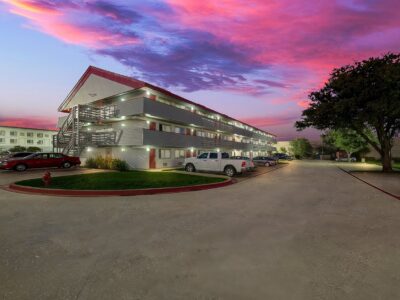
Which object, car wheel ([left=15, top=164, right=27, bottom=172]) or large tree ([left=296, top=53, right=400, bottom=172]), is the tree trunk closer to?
large tree ([left=296, top=53, right=400, bottom=172])

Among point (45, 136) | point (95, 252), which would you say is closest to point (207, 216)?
point (95, 252)

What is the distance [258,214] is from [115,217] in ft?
14.6

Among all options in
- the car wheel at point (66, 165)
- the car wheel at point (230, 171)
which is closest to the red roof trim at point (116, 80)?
the car wheel at point (66, 165)

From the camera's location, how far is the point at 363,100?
2348cm

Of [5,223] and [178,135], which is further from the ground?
[178,135]

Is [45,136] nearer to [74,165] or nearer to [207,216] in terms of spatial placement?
[74,165]

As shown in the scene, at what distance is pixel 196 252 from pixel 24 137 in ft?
293

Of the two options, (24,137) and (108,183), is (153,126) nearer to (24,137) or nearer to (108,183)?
(108,183)

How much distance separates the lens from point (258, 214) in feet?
24.1

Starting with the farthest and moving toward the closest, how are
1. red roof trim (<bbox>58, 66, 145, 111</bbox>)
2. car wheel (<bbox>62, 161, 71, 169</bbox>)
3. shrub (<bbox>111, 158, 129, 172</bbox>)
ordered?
red roof trim (<bbox>58, 66, 145, 111</bbox>), car wheel (<bbox>62, 161, 71, 169</bbox>), shrub (<bbox>111, 158, 129, 172</bbox>)

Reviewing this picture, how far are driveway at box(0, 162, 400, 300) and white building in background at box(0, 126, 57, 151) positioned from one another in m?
80.9

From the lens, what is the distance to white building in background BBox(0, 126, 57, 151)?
6944cm

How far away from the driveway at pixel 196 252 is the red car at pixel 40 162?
1379cm

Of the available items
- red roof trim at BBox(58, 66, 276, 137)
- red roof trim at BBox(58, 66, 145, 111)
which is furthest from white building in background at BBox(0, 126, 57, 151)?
red roof trim at BBox(58, 66, 276, 137)
